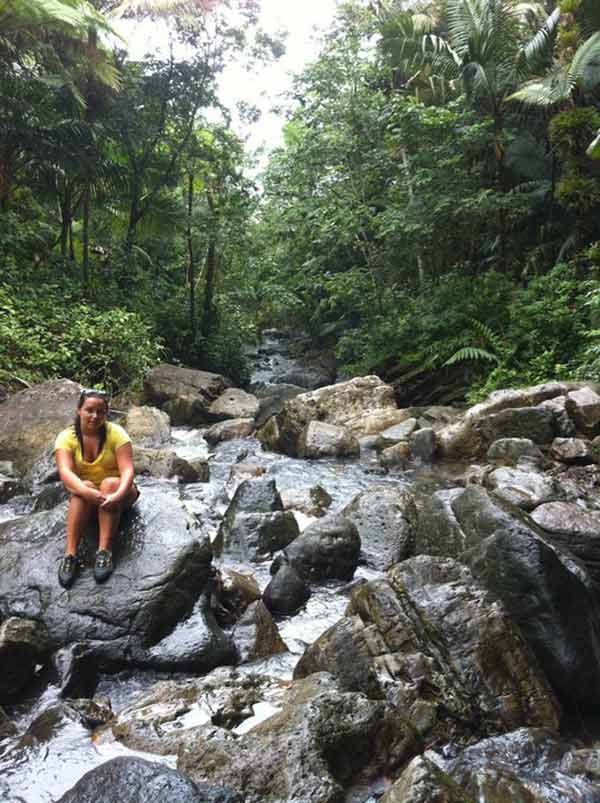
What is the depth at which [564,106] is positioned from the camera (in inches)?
584

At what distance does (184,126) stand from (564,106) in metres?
10.1

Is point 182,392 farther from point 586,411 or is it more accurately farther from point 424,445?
point 586,411

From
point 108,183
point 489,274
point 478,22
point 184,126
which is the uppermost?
point 478,22

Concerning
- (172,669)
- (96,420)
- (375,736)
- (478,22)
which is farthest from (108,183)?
(375,736)

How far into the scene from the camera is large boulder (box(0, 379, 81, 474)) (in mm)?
8945

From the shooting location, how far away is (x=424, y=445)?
33.2 feet

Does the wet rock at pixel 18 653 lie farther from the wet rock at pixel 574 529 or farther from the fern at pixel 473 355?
the fern at pixel 473 355

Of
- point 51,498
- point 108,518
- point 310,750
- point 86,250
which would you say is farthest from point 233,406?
point 310,750

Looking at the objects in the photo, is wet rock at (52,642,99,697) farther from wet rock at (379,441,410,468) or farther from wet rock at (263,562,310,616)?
wet rock at (379,441,410,468)

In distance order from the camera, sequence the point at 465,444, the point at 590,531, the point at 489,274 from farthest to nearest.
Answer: the point at 489,274 < the point at 465,444 < the point at 590,531

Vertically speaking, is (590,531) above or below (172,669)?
above

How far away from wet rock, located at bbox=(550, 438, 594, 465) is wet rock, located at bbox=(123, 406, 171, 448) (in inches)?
267

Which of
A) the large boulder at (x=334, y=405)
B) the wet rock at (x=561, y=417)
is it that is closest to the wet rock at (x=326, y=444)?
the large boulder at (x=334, y=405)

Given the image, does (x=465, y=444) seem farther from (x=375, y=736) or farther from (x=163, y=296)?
(x=163, y=296)
